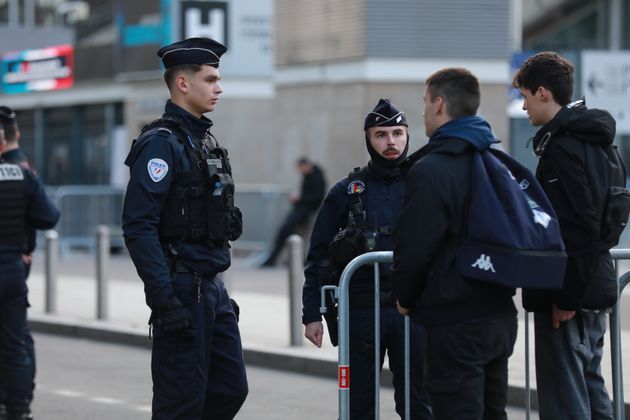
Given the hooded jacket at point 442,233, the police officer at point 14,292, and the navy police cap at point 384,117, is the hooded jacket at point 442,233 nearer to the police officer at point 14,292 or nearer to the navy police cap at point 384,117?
the navy police cap at point 384,117

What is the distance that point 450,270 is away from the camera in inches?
207

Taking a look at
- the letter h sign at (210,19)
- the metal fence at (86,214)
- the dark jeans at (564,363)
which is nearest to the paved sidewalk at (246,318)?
the dark jeans at (564,363)

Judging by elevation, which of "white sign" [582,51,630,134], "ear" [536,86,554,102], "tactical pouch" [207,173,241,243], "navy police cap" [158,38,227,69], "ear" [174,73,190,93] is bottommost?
"tactical pouch" [207,173,241,243]

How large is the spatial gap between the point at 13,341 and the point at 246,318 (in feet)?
19.3

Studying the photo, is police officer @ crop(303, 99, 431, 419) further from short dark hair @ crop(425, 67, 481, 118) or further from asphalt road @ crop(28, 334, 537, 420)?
asphalt road @ crop(28, 334, 537, 420)

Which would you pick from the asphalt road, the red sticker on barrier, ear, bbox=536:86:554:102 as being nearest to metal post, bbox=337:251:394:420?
the red sticker on barrier

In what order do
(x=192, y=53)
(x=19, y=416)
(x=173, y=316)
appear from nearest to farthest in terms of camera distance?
1. (x=173, y=316)
2. (x=192, y=53)
3. (x=19, y=416)

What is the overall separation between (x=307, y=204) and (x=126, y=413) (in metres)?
11.6

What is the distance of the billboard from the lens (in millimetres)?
28828

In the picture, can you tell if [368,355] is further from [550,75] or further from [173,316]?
[550,75]

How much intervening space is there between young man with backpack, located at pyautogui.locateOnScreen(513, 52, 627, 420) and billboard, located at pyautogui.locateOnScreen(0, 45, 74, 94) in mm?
23463

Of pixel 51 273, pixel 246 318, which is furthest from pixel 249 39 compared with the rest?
pixel 246 318

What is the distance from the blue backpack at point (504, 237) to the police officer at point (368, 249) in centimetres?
136

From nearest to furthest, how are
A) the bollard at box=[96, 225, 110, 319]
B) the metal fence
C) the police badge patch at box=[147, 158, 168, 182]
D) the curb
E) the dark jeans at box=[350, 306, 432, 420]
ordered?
the police badge patch at box=[147, 158, 168, 182] < the dark jeans at box=[350, 306, 432, 420] < the curb < the bollard at box=[96, 225, 110, 319] < the metal fence
